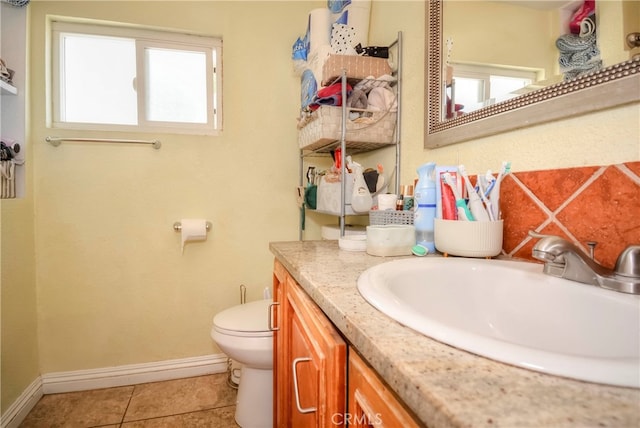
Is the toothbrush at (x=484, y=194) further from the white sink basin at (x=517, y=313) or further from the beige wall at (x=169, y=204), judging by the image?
the beige wall at (x=169, y=204)

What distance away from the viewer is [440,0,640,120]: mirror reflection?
61cm

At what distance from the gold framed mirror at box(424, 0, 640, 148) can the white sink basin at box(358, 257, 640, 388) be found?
0.34 meters

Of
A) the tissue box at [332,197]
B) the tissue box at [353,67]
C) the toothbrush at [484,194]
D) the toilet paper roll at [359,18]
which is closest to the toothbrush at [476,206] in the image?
the toothbrush at [484,194]

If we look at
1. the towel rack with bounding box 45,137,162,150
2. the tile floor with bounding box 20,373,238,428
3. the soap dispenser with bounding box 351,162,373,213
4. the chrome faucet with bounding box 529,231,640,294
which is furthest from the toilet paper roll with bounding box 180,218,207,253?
the chrome faucet with bounding box 529,231,640,294

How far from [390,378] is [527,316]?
414mm

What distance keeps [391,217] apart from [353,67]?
A: 0.69m

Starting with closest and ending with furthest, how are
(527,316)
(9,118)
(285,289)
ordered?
1. (527,316)
2. (285,289)
3. (9,118)

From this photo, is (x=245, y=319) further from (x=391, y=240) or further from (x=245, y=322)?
(x=391, y=240)

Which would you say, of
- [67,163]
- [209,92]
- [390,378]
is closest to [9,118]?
[67,163]

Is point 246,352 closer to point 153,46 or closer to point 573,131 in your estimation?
point 573,131

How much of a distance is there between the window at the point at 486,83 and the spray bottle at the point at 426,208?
0.25m

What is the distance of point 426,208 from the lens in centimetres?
89

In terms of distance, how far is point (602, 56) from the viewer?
0.61 metres

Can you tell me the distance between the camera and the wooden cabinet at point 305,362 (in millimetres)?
479
